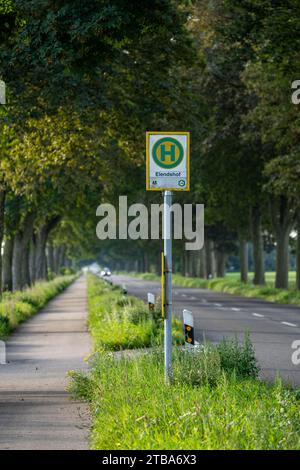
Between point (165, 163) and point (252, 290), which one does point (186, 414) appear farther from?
point (252, 290)

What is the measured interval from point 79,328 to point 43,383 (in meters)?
12.2

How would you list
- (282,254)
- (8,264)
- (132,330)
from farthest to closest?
(8,264), (282,254), (132,330)

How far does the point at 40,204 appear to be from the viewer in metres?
39.4

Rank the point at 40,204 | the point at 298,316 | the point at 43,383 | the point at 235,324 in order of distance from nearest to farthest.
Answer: the point at 43,383 → the point at 235,324 → the point at 298,316 → the point at 40,204

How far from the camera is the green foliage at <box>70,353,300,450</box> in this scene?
24.8 ft

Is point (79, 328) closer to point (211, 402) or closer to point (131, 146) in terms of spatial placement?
point (131, 146)

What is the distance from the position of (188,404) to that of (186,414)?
2.94 feet

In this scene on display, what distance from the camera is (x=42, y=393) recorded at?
13.0m

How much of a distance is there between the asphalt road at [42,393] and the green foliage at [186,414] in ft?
0.95

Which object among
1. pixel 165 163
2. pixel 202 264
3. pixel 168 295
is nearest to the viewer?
pixel 168 295

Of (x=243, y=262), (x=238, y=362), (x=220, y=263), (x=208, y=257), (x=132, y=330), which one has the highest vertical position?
(x=208, y=257)

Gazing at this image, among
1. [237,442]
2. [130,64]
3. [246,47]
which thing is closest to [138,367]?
[237,442]

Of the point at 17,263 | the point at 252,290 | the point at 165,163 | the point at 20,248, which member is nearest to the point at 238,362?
the point at 165,163

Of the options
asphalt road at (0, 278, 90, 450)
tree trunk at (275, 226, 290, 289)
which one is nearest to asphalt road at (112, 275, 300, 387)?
asphalt road at (0, 278, 90, 450)
